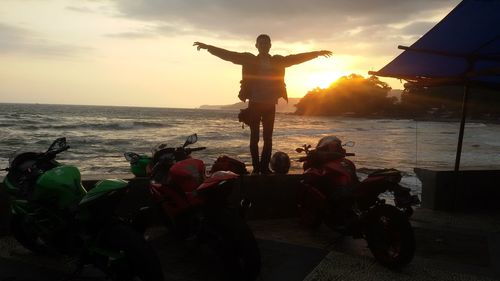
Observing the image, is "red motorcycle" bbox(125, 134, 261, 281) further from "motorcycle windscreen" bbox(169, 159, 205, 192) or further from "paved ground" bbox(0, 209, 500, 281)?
"paved ground" bbox(0, 209, 500, 281)

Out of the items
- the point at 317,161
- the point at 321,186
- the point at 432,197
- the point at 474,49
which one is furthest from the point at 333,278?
the point at 474,49

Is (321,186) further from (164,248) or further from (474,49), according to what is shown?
(474,49)

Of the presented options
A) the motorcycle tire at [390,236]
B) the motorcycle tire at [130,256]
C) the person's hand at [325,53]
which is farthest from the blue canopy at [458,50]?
the motorcycle tire at [130,256]

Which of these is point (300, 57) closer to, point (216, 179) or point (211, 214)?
point (216, 179)

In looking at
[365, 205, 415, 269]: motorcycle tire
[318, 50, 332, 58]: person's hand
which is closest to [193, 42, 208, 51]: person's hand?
[318, 50, 332, 58]: person's hand

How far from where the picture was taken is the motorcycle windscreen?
413cm

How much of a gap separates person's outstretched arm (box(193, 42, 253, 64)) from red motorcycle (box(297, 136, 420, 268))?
1.60 m

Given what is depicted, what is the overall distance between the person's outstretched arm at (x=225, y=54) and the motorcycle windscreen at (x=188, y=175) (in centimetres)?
231

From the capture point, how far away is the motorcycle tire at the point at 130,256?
3287 mm

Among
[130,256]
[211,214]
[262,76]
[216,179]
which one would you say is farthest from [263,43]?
[130,256]

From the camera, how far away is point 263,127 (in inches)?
254

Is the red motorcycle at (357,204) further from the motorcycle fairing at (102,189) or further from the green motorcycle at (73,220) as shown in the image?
the motorcycle fairing at (102,189)

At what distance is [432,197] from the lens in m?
7.20

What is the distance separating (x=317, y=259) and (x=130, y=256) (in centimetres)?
207
